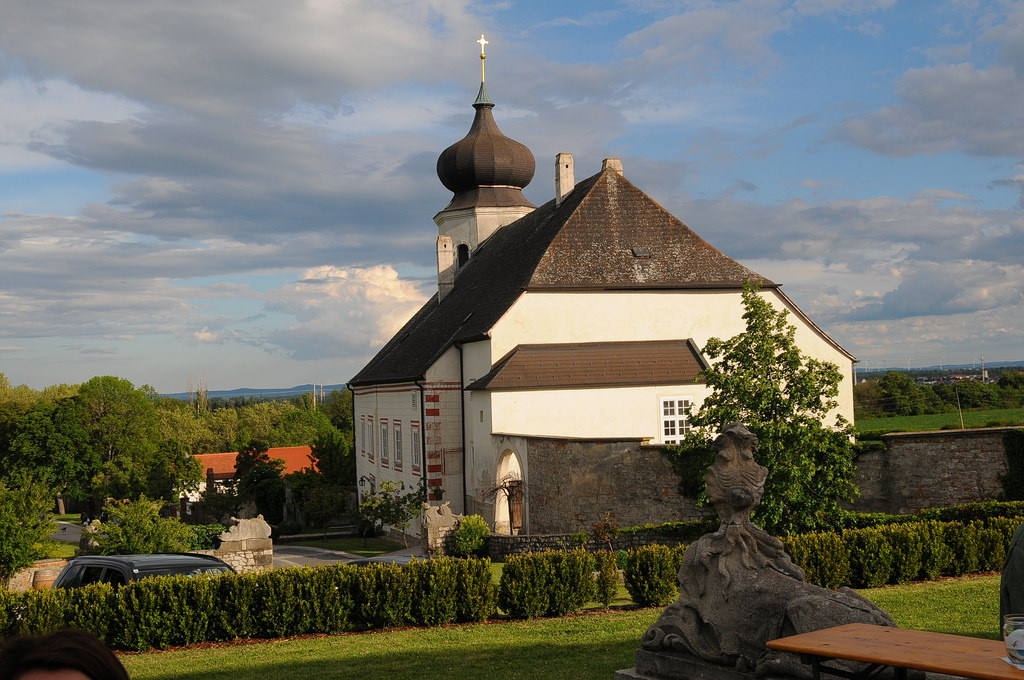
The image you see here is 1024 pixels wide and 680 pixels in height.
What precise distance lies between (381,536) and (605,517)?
17371mm

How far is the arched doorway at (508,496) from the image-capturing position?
26469 millimetres

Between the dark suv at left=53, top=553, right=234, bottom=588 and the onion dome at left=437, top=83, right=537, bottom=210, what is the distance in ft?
93.0

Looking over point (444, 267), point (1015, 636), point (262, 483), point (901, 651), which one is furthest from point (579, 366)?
point (262, 483)

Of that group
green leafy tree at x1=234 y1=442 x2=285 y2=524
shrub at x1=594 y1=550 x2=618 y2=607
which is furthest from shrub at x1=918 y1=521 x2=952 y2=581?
green leafy tree at x1=234 y1=442 x2=285 y2=524

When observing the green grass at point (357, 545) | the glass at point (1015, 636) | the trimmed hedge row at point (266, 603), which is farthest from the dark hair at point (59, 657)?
the green grass at point (357, 545)

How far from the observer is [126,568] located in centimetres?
1545

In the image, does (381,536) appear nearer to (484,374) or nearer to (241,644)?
(484,374)

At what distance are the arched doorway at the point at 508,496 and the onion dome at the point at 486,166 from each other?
17.8m

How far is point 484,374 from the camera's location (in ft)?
95.0

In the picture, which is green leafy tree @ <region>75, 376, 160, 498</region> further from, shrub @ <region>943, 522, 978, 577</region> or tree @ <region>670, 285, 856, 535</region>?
shrub @ <region>943, 522, 978, 577</region>

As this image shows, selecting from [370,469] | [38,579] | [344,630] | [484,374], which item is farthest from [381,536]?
[344,630]

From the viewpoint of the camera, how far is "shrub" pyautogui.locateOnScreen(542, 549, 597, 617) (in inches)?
621

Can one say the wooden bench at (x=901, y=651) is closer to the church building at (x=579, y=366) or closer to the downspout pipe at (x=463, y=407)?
the church building at (x=579, y=366)

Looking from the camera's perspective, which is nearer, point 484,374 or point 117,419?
point 484,374
